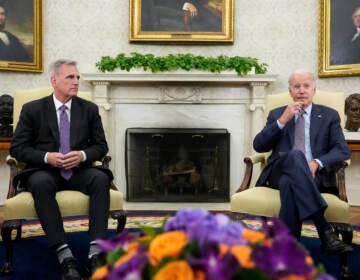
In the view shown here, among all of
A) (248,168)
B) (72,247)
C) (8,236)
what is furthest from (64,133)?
(248,168)

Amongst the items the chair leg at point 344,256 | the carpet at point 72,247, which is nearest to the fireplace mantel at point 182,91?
the carpet at point 72,247

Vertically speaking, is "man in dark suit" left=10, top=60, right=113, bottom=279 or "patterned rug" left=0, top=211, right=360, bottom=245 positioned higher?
"man in dark suit" left=10, top=60, right=113, bottom=279

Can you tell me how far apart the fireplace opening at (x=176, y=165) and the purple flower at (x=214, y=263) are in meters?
4.74

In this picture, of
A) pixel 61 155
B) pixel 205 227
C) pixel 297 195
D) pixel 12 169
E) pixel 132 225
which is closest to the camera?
pixel 205 227

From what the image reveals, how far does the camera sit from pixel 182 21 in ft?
19.9

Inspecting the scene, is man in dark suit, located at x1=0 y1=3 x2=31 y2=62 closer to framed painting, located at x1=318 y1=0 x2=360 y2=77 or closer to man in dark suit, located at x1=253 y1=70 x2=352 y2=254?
man in dark suit, located at x1=253 y1=70 x2=352 y2=254

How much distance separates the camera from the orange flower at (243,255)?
1066 mm

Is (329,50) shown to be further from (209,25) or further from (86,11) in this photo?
(86,11)

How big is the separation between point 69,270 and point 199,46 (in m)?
4.10

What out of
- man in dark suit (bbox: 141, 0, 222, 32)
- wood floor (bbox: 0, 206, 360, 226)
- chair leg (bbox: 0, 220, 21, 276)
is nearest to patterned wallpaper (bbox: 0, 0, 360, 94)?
man in dark suit (bbox: 141, 0, 222, 32)

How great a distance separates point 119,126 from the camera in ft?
19.5

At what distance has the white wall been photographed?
604 cm

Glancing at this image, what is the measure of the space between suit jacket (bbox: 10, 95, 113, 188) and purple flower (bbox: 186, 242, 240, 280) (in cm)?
225

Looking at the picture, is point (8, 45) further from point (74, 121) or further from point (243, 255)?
point (243, 255)
